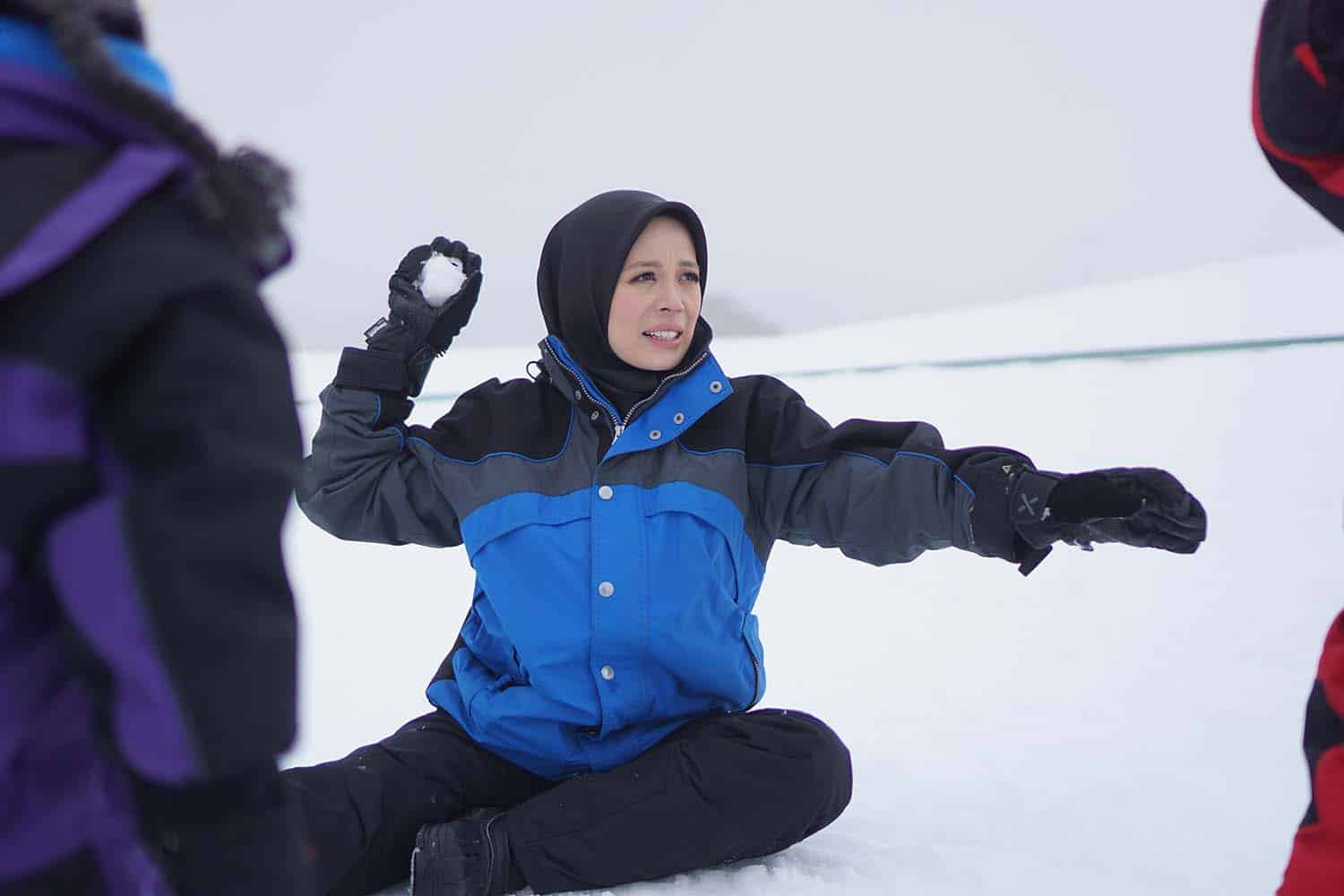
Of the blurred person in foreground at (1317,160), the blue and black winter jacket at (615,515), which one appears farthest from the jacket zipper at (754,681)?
the blurred person in foreground at (1317,160)

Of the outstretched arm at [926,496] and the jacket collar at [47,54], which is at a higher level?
the jacket collar at [47,54]

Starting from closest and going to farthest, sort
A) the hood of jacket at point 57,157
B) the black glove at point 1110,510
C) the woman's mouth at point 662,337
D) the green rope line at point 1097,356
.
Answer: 1. the hood of jacket at point 57,157
2. the black glove at point 1110,510
3. the woman's mouth at point 662,337
4. the green rope line at point 1097,356

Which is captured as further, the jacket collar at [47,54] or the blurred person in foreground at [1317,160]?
the blurred person in foreground at [1317,160]

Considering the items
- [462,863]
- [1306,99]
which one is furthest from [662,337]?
[1306,99]

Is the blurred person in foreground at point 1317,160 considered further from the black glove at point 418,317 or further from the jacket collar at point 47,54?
the black glove at point 418,317

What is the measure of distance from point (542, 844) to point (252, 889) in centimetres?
44

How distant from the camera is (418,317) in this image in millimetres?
964

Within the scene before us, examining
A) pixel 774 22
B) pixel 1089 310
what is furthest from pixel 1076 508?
pixel 774 22

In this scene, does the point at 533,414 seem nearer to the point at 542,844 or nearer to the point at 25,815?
the point at 542,844

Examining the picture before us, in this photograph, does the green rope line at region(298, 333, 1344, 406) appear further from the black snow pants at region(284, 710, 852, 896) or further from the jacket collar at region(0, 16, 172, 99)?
the jacket collar at region(0, 16, 172, 99)

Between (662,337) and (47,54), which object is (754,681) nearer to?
(662,337)

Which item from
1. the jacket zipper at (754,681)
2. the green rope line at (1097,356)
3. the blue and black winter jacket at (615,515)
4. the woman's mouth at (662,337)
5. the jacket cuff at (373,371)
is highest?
the green rope line at (1097,356)

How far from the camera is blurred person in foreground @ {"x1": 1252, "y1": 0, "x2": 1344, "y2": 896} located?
0.51 meters

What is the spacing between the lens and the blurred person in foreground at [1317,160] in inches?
19.9
